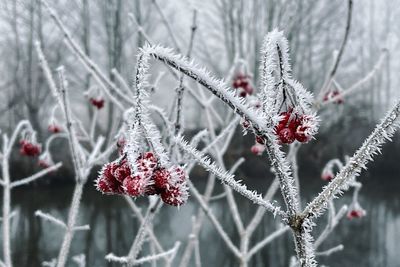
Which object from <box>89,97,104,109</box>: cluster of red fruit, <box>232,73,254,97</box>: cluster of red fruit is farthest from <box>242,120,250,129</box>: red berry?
<box>89,97,104,109</box>: cluster of red fruit

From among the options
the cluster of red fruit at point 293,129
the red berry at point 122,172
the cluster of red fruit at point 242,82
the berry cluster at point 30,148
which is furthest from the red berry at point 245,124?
the berry cluster at point 30,148

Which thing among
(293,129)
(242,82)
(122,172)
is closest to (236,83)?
(242,82)

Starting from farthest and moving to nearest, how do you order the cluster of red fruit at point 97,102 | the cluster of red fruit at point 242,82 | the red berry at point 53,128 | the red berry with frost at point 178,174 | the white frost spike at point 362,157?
the red berry at point 53,128
the cluster of red fruit at point 97,102
the cluster of red fruit at point 242,82
the red berry with frost at point 178,174
the white frost spike at point 362,157

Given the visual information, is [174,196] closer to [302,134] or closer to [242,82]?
[302,134]

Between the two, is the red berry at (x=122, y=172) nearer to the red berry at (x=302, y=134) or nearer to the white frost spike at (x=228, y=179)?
the white frost spike at (x=228, y=179)

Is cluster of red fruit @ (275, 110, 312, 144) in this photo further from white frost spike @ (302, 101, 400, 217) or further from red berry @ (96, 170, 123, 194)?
red berry @ (96, 170, 123, 194)

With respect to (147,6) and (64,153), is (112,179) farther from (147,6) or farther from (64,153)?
→ (147,6)

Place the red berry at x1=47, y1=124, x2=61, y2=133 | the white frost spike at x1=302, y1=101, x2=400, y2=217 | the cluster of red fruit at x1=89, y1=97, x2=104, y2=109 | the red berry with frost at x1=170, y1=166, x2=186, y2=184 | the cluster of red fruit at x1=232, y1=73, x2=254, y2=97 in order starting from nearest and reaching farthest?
1. the white frost spike at x1=302, y1=101, x2=400, y2=217
2. the red berry with frost at x1=170, y1=166, x2=186, y2=184
3. the cluster of red fruit at x1=232, y1=73, x2=254, y2=97
4. the cluster of red fruit at x1=89, y1=97, x2=104, y2=109
5. the red berry at x1=47, y1=124, x2=61, y2=133

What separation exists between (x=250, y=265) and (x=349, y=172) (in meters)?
8.57

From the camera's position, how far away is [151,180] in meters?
0.79

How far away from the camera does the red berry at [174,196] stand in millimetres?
784

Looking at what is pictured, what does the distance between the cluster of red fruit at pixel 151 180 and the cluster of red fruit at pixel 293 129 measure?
0.20 metres

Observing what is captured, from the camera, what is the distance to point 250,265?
8914 mm

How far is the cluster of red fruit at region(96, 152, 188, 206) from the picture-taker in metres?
0.76
